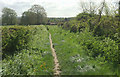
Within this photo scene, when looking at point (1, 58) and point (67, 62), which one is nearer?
point (1, 58)

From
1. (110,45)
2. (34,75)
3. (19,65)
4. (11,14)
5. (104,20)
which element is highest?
(11,14)

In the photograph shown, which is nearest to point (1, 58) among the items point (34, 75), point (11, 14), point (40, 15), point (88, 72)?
point (34, 75)

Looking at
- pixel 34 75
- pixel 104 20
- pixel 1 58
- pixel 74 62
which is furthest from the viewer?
pixel 104 20

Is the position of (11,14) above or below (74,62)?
above

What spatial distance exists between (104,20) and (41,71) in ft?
32.6

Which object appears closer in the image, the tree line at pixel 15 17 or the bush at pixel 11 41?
the bush at pixel 11 41

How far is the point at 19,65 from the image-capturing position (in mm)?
7395

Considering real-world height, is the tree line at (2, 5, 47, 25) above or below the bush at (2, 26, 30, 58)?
above

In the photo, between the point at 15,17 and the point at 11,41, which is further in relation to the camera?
the point at 15,17

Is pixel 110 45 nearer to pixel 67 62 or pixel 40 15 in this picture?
pixel 67 62

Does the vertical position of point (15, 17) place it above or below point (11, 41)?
above

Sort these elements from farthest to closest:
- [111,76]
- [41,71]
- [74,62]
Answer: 1. [74,62]
2. [41,71]
3. [111,76]

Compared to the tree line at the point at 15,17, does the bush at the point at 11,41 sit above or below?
below

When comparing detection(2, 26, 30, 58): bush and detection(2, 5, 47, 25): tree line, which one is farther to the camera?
detection(2, 5, 47, 25): tree line
